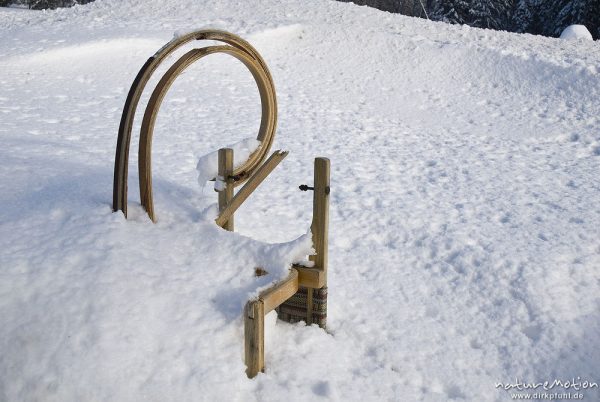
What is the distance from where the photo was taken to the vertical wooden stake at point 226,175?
327 cm

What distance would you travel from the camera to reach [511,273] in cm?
368

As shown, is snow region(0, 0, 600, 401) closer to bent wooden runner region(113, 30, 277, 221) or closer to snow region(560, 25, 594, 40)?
bent wooden runner region(113, 30, 277, 221)

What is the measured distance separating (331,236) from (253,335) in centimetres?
177

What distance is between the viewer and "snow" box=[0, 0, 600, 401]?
2.40 meters

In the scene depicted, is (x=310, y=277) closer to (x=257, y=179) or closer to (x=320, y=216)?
(x=320, y=216)

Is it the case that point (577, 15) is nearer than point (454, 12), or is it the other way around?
point (577, 15)

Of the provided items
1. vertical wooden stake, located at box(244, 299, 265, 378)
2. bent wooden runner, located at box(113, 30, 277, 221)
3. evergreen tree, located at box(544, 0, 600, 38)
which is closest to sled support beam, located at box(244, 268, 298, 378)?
vertical wooden stake, located at box(244, 299, 265, 378)

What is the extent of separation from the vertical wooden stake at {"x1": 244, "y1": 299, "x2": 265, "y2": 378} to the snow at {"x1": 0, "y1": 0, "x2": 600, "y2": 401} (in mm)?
54

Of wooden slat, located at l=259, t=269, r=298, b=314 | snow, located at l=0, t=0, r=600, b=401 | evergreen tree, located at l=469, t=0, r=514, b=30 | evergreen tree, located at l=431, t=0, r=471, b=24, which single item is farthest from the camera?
evergreen tree, located at l=469, t=0, r=514, b=30

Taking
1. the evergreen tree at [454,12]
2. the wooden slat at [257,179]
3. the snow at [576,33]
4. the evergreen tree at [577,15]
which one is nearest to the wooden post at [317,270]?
the wooden slat at [257,179]

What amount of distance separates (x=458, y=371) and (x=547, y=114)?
5.47 metres

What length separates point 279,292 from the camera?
265cm

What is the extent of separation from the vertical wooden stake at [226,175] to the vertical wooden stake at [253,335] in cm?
96

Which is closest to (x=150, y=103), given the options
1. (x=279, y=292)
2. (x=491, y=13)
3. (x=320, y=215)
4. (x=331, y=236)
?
(x=320, y=215)
